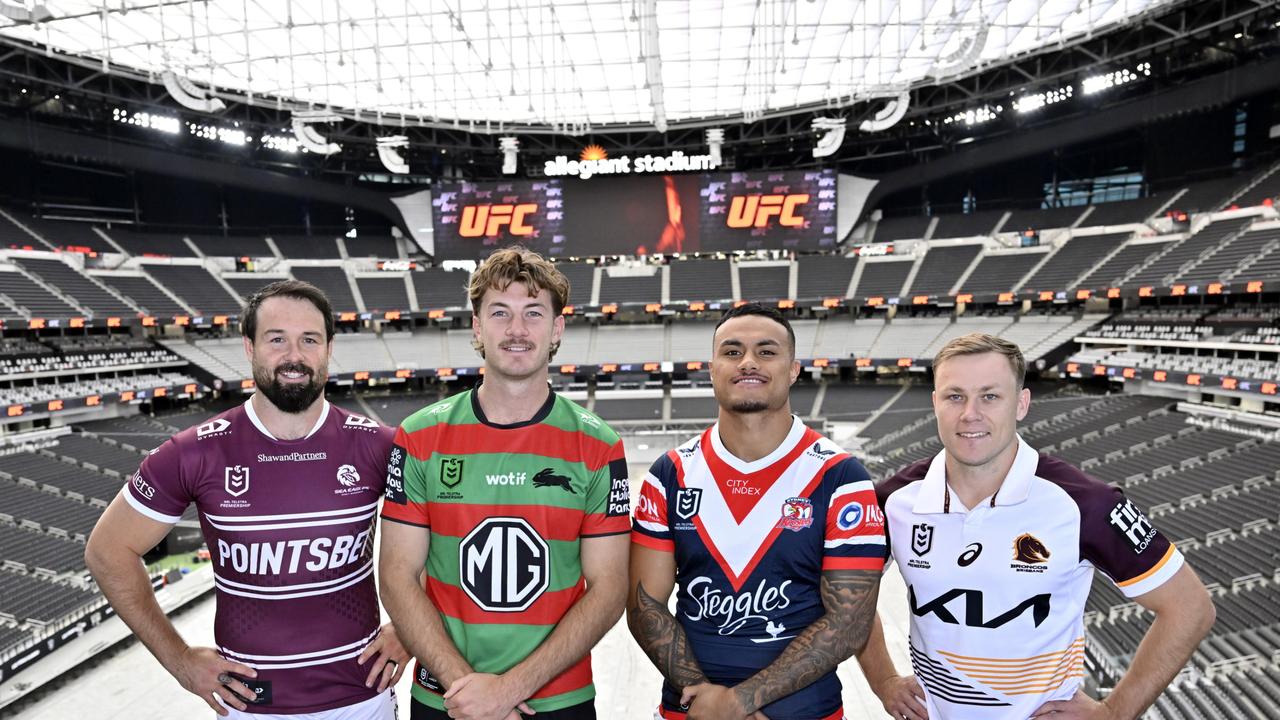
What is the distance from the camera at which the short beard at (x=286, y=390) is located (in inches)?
124

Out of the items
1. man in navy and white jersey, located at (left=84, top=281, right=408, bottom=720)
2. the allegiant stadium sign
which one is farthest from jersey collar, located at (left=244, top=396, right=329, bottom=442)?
the allegiant stadium sign

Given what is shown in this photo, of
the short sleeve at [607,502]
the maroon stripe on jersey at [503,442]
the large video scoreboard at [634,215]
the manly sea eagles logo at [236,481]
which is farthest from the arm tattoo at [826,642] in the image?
the large video scoreboard at [634,215]

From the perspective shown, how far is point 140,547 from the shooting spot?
311 centimetres

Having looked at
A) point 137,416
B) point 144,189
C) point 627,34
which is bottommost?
point 137,416

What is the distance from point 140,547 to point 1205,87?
42.5 meters

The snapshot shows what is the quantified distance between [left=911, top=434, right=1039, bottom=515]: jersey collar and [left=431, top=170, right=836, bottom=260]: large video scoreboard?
38848 millimetres

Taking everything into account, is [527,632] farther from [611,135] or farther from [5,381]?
[611,135]

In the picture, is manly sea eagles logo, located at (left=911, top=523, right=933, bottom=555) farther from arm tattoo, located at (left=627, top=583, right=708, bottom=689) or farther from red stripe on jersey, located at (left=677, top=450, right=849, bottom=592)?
arm tattoo, located at (left=627, top=583, right=708, bottom=689)

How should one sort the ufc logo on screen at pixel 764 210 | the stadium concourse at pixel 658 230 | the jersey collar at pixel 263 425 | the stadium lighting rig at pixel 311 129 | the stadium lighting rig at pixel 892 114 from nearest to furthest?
the jersey collar at pixel 263 425
the stadium concourse at pixel 658 230
the stadium lighting rig at pixel 892 114
the stadium lighting rig at pixel 311 129
the ufc logo on screen at pixel 764 210

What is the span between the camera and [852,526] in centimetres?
288

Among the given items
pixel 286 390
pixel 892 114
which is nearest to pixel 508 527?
pixel 286 390

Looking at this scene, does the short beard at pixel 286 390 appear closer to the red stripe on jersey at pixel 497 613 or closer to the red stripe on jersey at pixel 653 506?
the red stripe on jersey at pixel 497 613

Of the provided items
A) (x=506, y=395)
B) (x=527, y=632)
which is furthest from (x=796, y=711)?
(x=506, y=395)

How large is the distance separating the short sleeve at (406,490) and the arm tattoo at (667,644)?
1.11 meters
